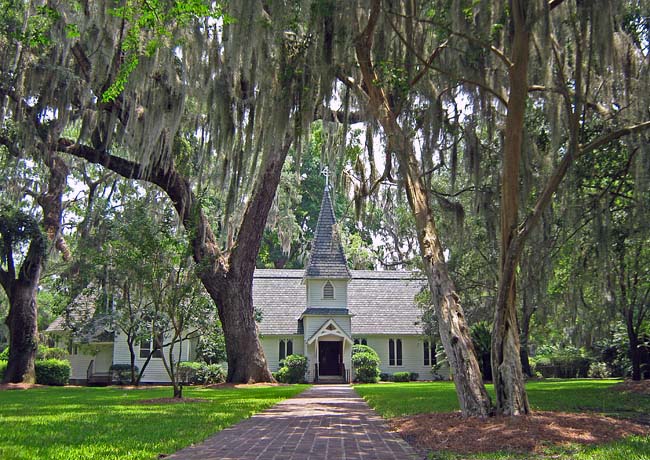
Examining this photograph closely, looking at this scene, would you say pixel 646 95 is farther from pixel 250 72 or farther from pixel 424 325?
pixel 424 325

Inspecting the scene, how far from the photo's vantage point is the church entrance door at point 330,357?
29.9 m

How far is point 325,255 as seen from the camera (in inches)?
1180

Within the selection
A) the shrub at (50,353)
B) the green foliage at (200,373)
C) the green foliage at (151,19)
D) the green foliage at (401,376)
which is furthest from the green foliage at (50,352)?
the green foliage at (151,19)

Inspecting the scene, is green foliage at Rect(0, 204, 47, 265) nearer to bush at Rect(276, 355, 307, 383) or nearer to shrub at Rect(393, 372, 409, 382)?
bush at Rect(276, 355, 307, 383)

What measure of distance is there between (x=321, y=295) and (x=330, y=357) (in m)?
3.18

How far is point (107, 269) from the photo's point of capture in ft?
58.4

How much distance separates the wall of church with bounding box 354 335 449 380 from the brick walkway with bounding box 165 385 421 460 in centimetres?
1986

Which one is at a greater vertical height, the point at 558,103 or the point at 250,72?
the point at 250,72

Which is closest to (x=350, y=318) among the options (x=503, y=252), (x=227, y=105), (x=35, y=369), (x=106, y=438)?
(x=35, y=369)

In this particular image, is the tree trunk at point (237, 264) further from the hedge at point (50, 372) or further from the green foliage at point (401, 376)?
the green foliage at point (401, 376)

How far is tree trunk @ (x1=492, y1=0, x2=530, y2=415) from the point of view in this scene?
8.88 metres

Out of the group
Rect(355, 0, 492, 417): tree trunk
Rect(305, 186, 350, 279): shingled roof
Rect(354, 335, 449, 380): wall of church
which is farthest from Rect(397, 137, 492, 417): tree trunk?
Rect(354, 335, 449, 380): wall of church

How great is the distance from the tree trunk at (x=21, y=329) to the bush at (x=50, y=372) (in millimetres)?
1940

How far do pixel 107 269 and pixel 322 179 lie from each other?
28.1 m
